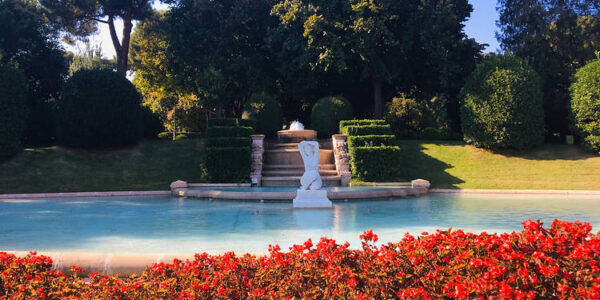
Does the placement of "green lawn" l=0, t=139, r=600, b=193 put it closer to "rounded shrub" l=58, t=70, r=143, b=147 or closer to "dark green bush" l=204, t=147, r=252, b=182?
"rounded shrub" l=58, t=70, r=143, b=147

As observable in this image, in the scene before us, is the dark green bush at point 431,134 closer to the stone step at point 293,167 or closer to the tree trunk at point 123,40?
the stone step at point 293,167

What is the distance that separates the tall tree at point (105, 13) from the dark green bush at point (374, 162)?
795 inches

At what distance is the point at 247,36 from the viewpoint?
30.0 metres

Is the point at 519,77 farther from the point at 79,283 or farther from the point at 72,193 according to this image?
the point at 79,283

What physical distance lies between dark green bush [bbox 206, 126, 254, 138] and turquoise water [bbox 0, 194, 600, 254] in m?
5.56

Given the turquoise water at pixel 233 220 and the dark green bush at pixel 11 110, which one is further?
the dark green bush at pixel 11 110

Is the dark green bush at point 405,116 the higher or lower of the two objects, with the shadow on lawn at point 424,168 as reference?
higher

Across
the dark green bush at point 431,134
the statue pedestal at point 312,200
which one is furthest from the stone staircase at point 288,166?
the dark green bush at point 431,134

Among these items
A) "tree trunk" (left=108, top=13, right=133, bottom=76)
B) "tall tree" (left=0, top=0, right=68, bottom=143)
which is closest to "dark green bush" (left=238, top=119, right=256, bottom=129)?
"tall tree" (left=0, top=0, right=68, bottom=143)

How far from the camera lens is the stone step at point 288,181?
59.6ft

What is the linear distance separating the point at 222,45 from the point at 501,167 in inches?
731

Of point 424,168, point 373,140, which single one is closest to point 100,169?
point 373,140

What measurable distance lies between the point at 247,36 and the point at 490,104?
651 inches

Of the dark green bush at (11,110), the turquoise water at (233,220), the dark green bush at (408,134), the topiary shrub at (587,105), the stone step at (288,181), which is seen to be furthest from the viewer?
the dark green bush at (408,134)
